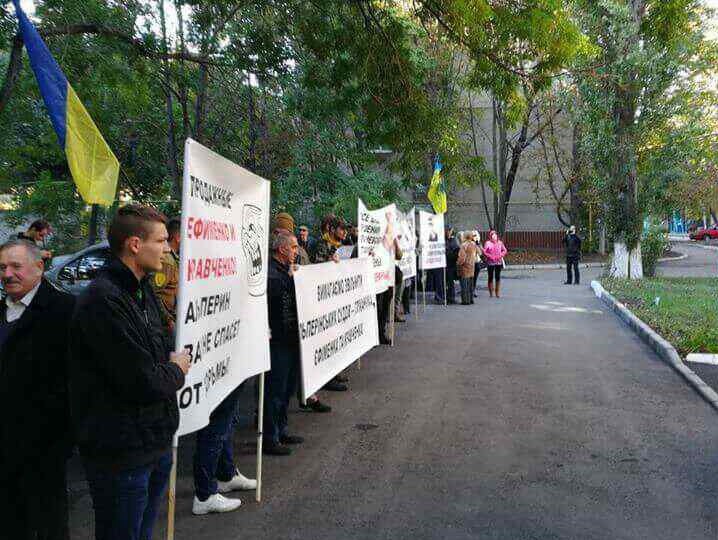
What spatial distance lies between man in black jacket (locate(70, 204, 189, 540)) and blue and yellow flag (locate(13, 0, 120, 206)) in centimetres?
245

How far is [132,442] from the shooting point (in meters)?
3.15

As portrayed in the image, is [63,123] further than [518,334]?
No

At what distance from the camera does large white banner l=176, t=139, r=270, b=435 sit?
3.93 meters

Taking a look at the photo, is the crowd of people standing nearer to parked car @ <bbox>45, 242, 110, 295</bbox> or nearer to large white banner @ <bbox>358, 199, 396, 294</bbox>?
large white banner @ <bbox>358, 199, 396, 294</bbox>

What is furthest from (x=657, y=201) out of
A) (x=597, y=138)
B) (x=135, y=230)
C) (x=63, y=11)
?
(x=135, y=230)

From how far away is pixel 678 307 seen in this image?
15.5 meters

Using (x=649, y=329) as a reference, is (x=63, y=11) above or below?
above

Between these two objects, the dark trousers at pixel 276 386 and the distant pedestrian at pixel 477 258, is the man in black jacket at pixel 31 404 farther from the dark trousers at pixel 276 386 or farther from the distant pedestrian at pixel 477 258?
the distant pedestrian at pixel 477 258

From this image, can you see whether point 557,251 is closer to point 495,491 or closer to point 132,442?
point 495,491

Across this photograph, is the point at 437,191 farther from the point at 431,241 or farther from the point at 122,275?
the point at 122,275

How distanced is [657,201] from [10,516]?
25.4 metres

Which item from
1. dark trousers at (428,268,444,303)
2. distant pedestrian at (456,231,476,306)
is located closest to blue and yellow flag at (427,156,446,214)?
distant pedestrian at (456,231,476,306)

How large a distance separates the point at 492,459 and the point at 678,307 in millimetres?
10790

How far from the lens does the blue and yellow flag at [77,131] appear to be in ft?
18.3
